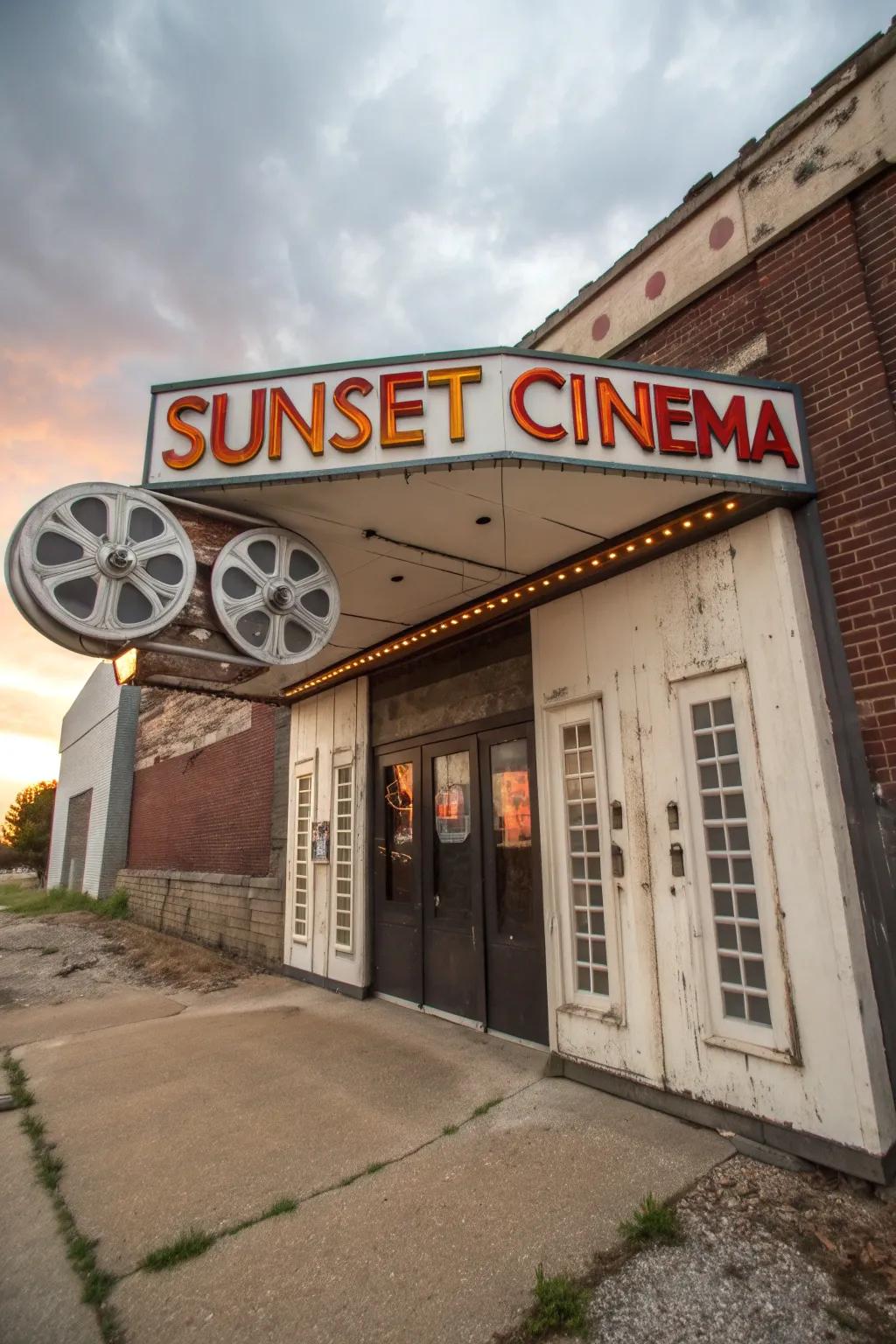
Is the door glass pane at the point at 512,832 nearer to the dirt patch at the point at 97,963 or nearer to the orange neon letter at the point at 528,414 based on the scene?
the orange neon letter at the point at 528,414

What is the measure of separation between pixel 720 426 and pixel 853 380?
0.89m

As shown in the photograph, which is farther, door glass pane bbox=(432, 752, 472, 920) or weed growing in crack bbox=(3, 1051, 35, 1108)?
door glass pane bbox=(432, 752, 472, 920)

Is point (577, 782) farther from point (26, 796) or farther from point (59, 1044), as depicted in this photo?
point (26, 796)

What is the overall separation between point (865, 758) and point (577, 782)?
1991 mm

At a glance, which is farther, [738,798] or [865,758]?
[738,798]

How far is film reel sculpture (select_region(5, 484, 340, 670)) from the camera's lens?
3359mm

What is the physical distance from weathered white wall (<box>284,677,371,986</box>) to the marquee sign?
424cm

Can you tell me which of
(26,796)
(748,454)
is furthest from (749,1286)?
(26,796)

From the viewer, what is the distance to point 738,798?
4.09 meters

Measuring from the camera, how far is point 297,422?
13.3 ft

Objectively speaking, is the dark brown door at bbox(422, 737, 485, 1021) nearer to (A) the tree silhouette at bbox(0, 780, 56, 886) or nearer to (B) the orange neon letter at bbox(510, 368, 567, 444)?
(B) the orange neon letter at bbox(510, 368, 567, 444)

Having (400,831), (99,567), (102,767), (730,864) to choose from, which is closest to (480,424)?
(99,567)

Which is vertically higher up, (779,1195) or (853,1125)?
(853,1125)

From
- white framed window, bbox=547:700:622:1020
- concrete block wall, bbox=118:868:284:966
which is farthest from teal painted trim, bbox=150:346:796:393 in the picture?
concrete block wall, bbox=118:868:284:966
